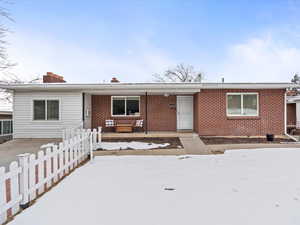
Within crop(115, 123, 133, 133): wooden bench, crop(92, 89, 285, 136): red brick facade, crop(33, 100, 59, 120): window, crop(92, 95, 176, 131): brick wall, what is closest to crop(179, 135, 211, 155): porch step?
crop(92, 89, 285, 136): red brick facade

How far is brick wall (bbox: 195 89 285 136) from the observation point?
10.6m

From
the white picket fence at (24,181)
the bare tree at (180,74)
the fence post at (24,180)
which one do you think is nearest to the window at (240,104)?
the white picket fence at (24,181)

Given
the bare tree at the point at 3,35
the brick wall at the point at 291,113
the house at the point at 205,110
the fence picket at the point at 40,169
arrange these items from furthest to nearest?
the brick wall at the point at 291,113
the house at the point at 205,110
the bare tree at the point at 3,35
the fence picket at the point at 40,169

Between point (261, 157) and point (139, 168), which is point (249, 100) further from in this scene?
point (139, 168)

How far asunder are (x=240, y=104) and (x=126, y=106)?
21.4 ft

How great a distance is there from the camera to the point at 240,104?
10789mm

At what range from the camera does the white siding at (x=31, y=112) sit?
414 inches

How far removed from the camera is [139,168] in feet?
17.4

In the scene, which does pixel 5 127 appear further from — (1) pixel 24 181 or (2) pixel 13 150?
(1) pixel 24 181

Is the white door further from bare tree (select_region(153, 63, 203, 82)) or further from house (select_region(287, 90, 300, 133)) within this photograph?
bare tree (select_region(153, 63, 203, 82))

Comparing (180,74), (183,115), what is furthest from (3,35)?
(180,74)

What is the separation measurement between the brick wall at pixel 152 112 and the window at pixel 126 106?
0.82ft

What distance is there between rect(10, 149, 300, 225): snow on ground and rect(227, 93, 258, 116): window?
17.2ft

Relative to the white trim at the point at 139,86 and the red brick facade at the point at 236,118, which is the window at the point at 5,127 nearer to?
the white trim at the point at 139,86
